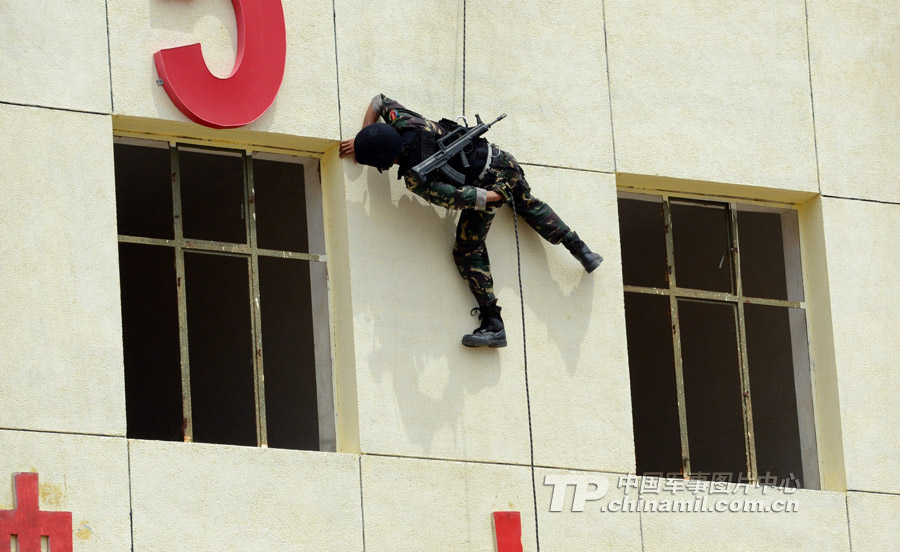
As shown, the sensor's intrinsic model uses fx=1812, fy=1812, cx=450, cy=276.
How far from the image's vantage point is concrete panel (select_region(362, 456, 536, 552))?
12.2m

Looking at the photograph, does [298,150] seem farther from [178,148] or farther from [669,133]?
[669,133]

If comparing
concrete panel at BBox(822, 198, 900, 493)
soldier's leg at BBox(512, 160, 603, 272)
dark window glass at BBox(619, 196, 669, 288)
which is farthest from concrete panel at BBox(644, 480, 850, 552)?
dark window glass at BBox(619, 196, 669, 288)

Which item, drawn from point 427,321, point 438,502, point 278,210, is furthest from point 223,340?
point 438,502

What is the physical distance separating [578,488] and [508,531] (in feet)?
2.41

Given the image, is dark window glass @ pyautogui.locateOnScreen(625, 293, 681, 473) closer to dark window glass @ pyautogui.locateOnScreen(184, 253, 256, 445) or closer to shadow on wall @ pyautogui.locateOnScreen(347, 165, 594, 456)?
dark window glass @ pyautogui.locateOnScreen(184, 253, 256, 445)

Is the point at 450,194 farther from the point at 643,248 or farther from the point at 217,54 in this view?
the point at 643,248

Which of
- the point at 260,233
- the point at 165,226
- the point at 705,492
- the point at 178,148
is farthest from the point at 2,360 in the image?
the point at 165,226

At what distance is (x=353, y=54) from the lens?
13.0m

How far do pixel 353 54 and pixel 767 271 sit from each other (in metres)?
6.85

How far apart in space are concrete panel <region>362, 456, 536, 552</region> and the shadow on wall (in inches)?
7.9

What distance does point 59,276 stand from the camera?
11.5m

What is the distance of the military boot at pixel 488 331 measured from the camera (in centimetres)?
1282

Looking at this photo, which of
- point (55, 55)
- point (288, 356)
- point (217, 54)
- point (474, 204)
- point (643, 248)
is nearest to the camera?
point (55, 55)

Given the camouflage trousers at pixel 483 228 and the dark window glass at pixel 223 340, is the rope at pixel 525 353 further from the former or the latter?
the dark window glass at pixel 223 340
